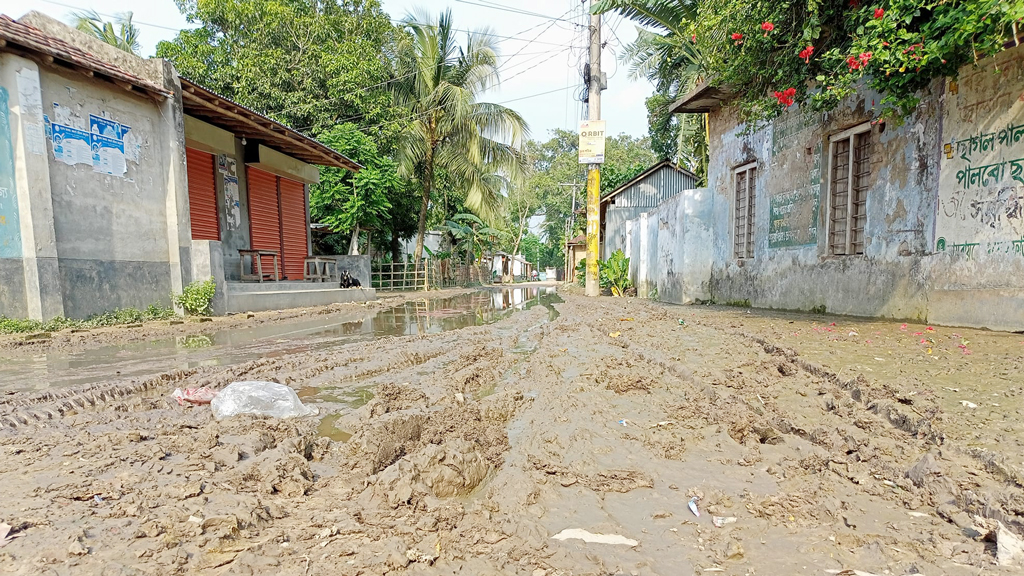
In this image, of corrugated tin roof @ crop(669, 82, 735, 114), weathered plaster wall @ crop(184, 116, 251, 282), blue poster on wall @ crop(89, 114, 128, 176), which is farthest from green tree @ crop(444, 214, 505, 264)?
blue poster on wall @ crop(89, 114, 128, 176)

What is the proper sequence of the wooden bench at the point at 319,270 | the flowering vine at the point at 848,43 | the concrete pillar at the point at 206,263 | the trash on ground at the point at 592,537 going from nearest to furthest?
the trash on ground at the point at 592,537 → the flowering vine at the point at 848,43 → the concrete pillar at the point at 206,263 → the wooden bench at the point at 319,270

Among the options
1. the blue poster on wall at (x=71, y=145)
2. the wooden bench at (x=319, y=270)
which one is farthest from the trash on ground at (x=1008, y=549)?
the wooden bench at (x=319, y=270)

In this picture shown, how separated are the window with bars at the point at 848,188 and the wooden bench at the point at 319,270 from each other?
12.3m

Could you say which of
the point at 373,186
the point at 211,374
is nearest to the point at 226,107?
the point at 373,186

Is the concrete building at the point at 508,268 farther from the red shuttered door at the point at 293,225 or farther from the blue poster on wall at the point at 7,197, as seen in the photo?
the blue poster on wall at the point at 7,197

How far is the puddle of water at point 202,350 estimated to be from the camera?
15.3ft

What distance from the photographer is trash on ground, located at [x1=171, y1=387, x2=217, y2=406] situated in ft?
12.1

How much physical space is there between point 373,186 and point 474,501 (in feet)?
50.2

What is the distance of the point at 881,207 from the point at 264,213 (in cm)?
1375

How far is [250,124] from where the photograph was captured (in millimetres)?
10922

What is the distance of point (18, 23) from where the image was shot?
298 inches

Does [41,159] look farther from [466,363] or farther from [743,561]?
[743,561]

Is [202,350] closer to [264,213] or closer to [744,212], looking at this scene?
[264,213]

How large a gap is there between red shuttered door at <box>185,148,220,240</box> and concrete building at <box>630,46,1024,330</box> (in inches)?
435
